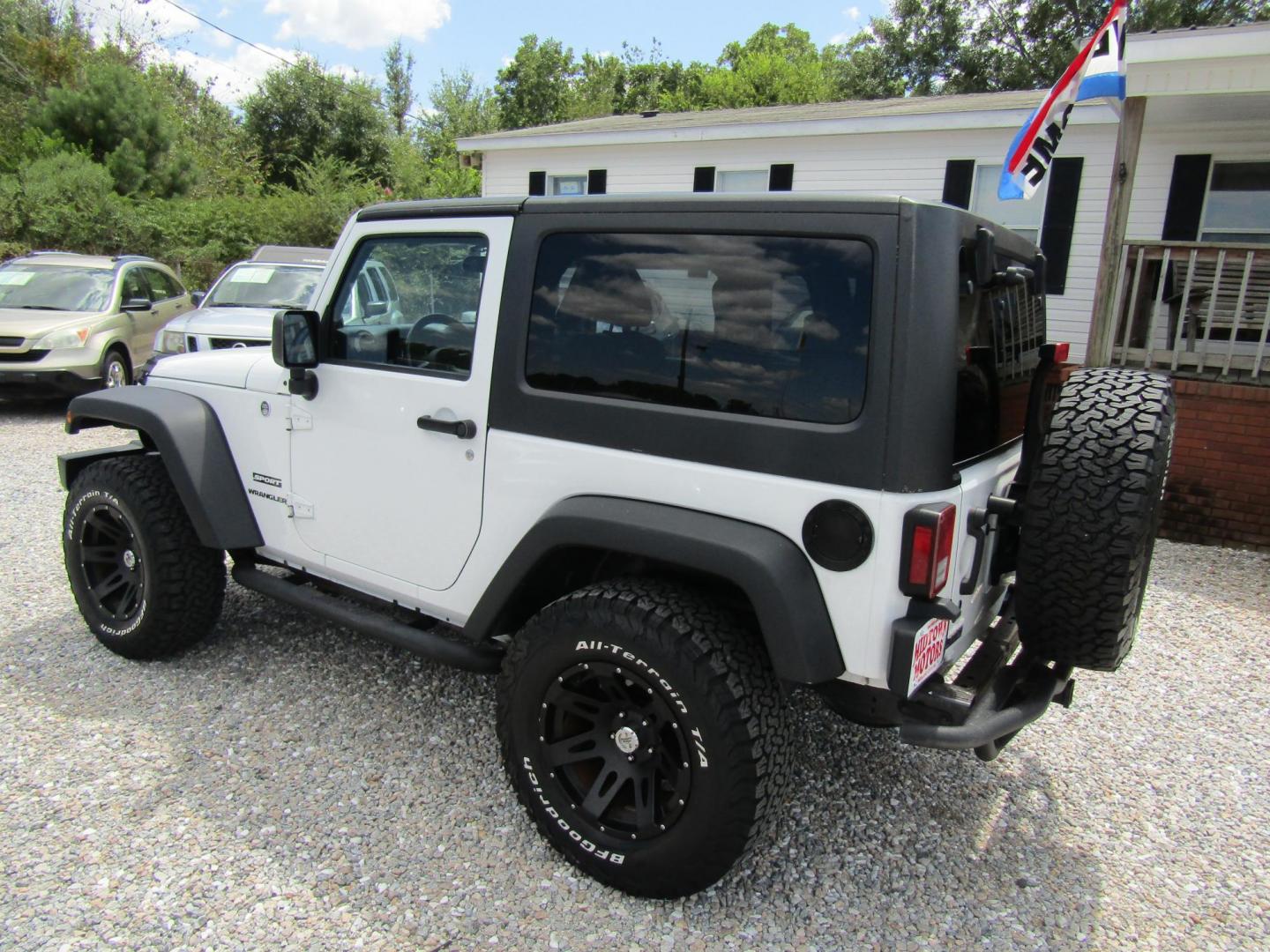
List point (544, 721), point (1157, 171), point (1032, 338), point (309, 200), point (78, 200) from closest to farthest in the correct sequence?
point (544, 721), point (1032, 338), point (1157, 171), point (78, 200), point (309, 200)

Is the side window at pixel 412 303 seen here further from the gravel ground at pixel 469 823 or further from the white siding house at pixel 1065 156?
the white siding house at pixel 1065 156

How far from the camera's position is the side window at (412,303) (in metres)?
2.74

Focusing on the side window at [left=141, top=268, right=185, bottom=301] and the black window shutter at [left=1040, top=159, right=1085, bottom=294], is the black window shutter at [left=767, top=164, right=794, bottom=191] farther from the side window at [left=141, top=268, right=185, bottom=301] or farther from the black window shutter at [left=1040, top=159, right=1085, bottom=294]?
the side window at [left=141, top=268, right=185, bottom=301]

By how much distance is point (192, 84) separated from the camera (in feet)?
120

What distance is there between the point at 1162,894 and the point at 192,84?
44.1 m

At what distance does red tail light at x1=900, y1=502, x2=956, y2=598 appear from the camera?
194 centimetres

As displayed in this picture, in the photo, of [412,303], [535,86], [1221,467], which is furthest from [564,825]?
[535,86]

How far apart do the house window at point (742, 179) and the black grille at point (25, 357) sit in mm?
8983

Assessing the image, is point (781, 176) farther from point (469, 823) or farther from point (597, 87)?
point (597, 87)

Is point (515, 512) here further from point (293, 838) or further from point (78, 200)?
point (78, 200)

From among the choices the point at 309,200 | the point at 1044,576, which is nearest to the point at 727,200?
the point at 1044,576

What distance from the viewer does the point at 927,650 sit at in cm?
206

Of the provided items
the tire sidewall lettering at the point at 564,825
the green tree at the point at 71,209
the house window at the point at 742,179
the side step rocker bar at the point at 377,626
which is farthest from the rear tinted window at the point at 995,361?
the green tree at the point at 71,209

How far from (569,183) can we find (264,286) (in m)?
7.30
